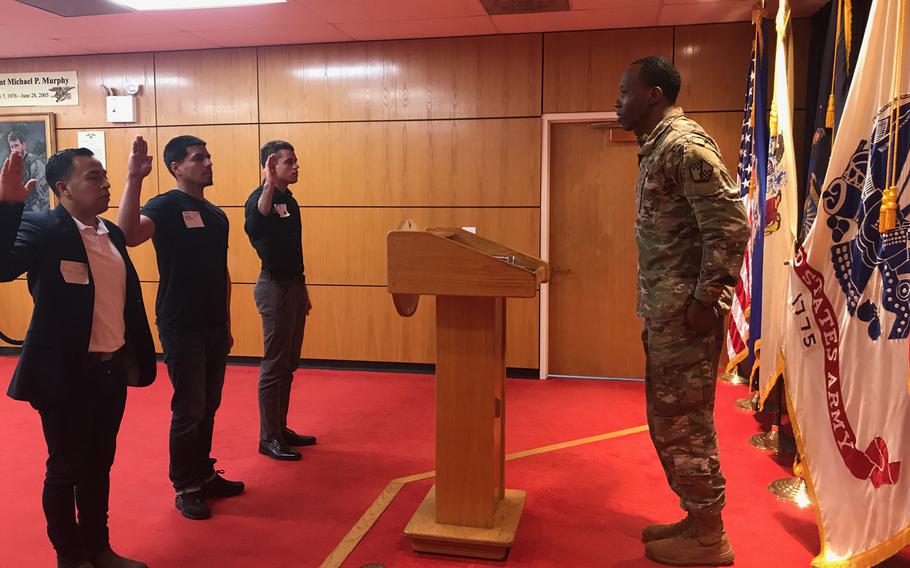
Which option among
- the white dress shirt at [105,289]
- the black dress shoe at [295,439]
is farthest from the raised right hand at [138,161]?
the black dress shoe at [295,439]

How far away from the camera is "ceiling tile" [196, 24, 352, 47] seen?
5.22m

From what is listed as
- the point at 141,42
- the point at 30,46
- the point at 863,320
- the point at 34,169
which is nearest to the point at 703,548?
the point at 863,320

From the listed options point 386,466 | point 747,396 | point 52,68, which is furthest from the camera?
point 52,68

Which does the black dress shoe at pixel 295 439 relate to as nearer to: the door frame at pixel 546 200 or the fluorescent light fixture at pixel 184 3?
the door frame at pixel 546 200

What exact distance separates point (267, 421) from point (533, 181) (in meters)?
2.91

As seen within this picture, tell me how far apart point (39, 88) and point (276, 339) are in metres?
4.45

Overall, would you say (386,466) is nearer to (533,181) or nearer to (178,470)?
(178,470)

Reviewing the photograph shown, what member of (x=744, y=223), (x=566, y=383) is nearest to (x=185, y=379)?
(x=744, y=223)

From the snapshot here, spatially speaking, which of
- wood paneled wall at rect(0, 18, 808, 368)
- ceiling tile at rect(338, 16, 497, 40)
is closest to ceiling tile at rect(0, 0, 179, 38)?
wood paneled wall at rect(0, 18, 808, 368)

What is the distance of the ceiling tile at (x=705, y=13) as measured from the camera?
457 cm

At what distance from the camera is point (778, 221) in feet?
11.9

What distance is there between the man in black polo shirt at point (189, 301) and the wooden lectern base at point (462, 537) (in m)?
1.04

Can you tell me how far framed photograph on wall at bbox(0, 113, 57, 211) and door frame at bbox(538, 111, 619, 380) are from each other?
15.0 feet

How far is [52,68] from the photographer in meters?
6.17
